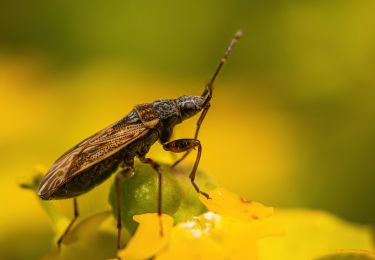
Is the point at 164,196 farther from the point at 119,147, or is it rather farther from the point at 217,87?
the point at 217,87

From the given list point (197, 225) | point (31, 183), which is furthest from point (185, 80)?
point (197, 225)

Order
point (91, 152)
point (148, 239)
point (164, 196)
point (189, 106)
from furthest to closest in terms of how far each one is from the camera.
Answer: point (189, 106) → point (91, 152) → point (164, 196) → point (148, 239)

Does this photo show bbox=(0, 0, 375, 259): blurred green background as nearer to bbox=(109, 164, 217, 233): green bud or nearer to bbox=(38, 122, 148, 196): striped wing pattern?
bbox=(38, 122, 148, 196): striped wing pattern

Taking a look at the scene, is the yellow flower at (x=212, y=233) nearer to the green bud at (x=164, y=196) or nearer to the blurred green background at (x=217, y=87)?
the green bud at (x=164, y=196)

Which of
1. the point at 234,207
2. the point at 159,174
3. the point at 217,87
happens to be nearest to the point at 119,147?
the point at 159,174

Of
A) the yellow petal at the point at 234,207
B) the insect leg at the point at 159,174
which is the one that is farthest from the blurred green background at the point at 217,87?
the yellow petal at the point at 234,207

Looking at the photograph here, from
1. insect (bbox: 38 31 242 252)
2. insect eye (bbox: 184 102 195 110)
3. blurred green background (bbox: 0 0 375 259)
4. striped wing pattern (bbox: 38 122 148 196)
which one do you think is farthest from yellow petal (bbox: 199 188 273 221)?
blurred green background (bbox: 0 0 375 259)

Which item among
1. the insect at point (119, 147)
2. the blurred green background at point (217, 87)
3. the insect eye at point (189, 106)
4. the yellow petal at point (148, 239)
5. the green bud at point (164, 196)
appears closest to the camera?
the yellow petal at point (148, 239)
